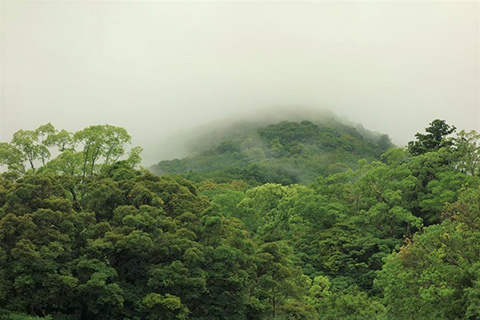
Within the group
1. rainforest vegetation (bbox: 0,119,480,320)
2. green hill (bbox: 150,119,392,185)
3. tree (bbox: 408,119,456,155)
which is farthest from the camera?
green hill (bbox: 150,119,392,185)

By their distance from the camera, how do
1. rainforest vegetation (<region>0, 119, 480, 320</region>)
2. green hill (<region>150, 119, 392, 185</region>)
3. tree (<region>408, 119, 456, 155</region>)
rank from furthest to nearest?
1. green hill (<region>150, 119, 392, 185</region>)
2. tree (<region>408, 119, 456, 155</region>)
3. rainforest vegetation (<region>0, 119, 480, 320</region>)

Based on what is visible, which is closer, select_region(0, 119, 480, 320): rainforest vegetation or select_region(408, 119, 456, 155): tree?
select_region(0, 119, 480, 320): rainforest vegetation

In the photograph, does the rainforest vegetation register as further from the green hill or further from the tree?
the green hill

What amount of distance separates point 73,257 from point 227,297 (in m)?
8.47

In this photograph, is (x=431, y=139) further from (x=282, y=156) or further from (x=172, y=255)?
(x=282, y=156)

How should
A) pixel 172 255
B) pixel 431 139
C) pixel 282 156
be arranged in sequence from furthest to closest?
pixel 282 156 < pixel 431 139 < pixel 172 255

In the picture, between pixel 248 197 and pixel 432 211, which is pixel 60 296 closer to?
pixel 248 197

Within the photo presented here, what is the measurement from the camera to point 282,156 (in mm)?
126188

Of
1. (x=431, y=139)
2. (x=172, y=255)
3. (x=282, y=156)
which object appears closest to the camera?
(x=172, y=255)

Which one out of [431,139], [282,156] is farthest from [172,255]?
[282,156]

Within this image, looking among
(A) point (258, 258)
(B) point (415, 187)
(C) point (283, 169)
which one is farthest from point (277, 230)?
(C) point (283, 169)

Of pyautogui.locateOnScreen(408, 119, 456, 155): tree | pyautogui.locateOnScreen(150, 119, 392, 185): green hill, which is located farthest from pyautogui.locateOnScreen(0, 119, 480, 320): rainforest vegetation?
pyautogui.locateOnScreen(150, 119, 392, 185): green hill

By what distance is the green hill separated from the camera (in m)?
91.3

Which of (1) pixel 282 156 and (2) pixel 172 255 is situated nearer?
(2) pixel 172 255
